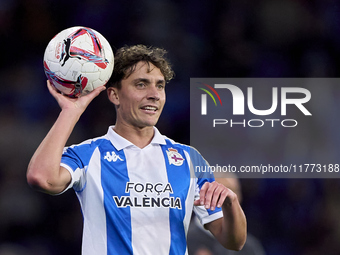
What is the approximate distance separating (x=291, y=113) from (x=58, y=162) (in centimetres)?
444

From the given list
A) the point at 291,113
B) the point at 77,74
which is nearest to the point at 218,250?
the point at 291,113

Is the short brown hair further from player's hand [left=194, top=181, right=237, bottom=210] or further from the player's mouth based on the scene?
player's hand [left=194, top=181, right=237, bottom=210]

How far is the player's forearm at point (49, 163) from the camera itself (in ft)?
9.62

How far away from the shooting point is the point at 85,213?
329cm

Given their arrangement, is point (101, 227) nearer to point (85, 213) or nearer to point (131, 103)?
point (85, 213)

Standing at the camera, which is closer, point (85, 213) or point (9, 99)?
point (85, 213)

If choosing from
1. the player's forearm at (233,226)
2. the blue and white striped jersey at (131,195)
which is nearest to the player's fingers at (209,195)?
the player's forearm at (233,226)

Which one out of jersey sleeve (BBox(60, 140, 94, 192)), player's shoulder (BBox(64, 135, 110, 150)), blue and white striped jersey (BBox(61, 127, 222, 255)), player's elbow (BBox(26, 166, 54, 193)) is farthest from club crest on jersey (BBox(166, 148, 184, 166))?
player's elbow (BBox(26, 166, 54, 193))

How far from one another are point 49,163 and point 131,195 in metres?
0.62

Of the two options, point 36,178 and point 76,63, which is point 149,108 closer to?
point 76,63

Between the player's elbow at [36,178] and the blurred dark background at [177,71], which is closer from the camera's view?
the player's elbow at [36,178]

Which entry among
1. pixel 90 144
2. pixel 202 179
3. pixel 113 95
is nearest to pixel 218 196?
pixel 202 179

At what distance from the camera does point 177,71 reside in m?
6.93

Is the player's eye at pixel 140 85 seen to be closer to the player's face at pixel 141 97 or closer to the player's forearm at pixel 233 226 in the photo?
the player's face at pixel 141 97
